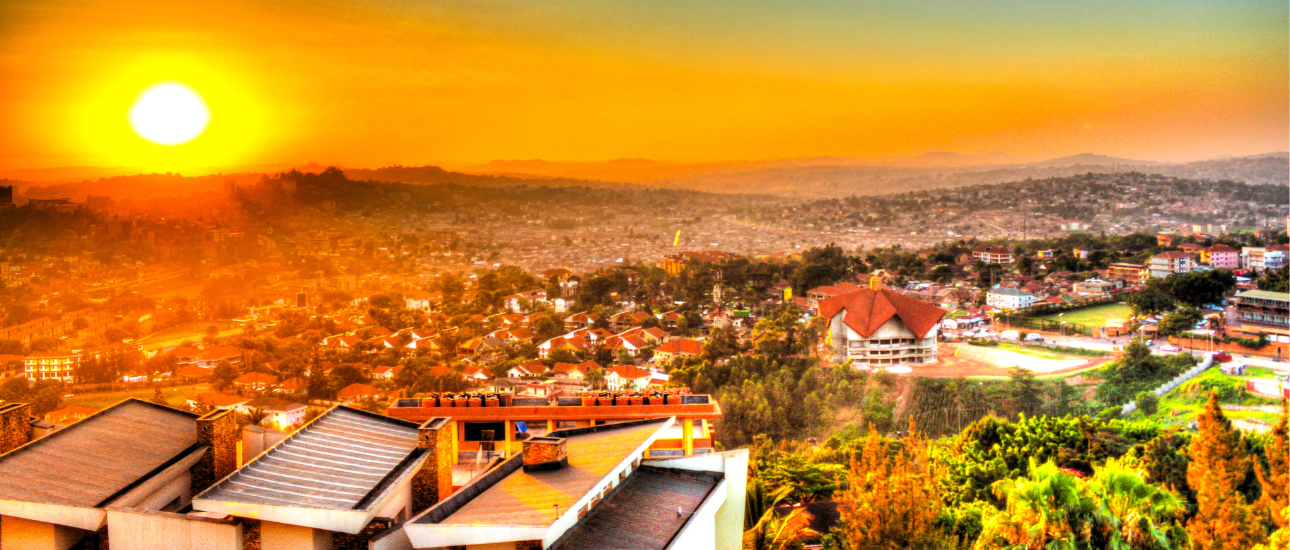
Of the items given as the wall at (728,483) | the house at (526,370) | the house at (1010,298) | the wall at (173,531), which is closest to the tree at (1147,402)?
the house at (1010,298)

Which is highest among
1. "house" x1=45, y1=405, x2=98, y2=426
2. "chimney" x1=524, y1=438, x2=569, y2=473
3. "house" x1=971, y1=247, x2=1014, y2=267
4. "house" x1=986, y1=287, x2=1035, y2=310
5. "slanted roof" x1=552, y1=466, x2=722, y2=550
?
"house" x1=971, y1=247, x2=1014, y2=267

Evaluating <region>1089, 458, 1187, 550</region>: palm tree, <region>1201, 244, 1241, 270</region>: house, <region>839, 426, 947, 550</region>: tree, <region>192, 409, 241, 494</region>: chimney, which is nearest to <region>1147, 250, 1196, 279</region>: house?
<region>1201, 244, 1241, 270</region>: house

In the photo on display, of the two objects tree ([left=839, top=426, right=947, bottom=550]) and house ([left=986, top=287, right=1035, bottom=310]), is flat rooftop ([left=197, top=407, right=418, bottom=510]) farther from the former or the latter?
house ([left=986, top=287, right=1035, bottom=310])

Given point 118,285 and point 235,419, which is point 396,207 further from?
point 235,419

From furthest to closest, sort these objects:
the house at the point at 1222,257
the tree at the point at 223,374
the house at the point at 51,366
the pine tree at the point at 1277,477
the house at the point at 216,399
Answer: the house at the point at 1222,257 < the tree at the point at 223,374 < the house at the point at 51,366 < the house at the point at 216,399 < the pine tree at the point at 1277,477

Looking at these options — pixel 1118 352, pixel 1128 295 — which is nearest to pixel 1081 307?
pixel 1128 295

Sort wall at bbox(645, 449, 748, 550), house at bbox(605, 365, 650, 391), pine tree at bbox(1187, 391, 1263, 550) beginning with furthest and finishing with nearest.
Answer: house at bbox(605, 365, 650, 391)
pine tree at bbox(1187, 391, 1263, 550)
wall at bbox(645, 449, 748, 550)

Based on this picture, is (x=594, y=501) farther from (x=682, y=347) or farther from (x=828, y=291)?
(x=828, y=291)

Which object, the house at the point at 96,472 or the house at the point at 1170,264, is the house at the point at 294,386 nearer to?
the house at the point at 96,472
